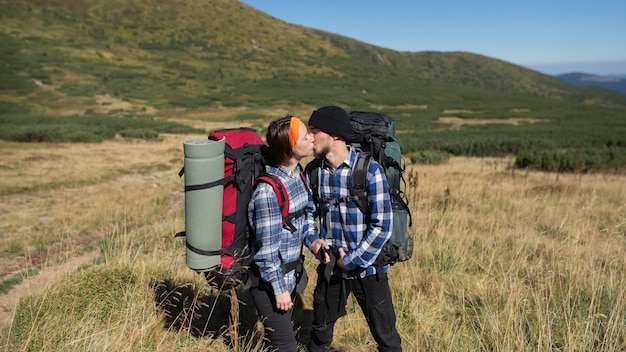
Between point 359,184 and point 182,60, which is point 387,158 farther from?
point 182,60

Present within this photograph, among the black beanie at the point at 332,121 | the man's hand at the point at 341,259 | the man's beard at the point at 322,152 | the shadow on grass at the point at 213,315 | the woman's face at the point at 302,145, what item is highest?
the black beanie at the point at 332,121

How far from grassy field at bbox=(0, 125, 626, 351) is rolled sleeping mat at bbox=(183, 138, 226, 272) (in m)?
0.55

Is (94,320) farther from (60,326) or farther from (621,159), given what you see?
(621,159)

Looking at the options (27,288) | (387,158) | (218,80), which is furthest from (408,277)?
(218,80)

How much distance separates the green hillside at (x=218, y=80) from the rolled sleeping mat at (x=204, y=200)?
1680cm

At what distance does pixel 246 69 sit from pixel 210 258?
74.2 metres

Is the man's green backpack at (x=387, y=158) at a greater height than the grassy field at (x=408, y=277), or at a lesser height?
greater

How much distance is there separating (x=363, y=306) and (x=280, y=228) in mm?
821

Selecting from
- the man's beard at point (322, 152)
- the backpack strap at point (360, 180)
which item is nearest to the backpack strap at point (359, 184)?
the backpack strap at point (360, 180)

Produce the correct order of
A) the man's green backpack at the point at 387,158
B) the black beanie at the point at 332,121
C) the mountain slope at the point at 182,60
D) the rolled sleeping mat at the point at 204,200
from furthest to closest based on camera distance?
the mountain slope at the point at 182,60, the man's green backpack at the point at 387,158, the black beanie at the point at 332,121, the rolled sleeping mat at the point at 204,200

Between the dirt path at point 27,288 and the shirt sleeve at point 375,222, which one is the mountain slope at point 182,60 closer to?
the dirt path at point 27,288

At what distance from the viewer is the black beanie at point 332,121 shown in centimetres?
234

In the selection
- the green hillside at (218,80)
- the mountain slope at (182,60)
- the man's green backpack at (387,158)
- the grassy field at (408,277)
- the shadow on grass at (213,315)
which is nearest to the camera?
the man's green backpack at (387,158)

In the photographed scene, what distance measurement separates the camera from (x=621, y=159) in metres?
15.1
